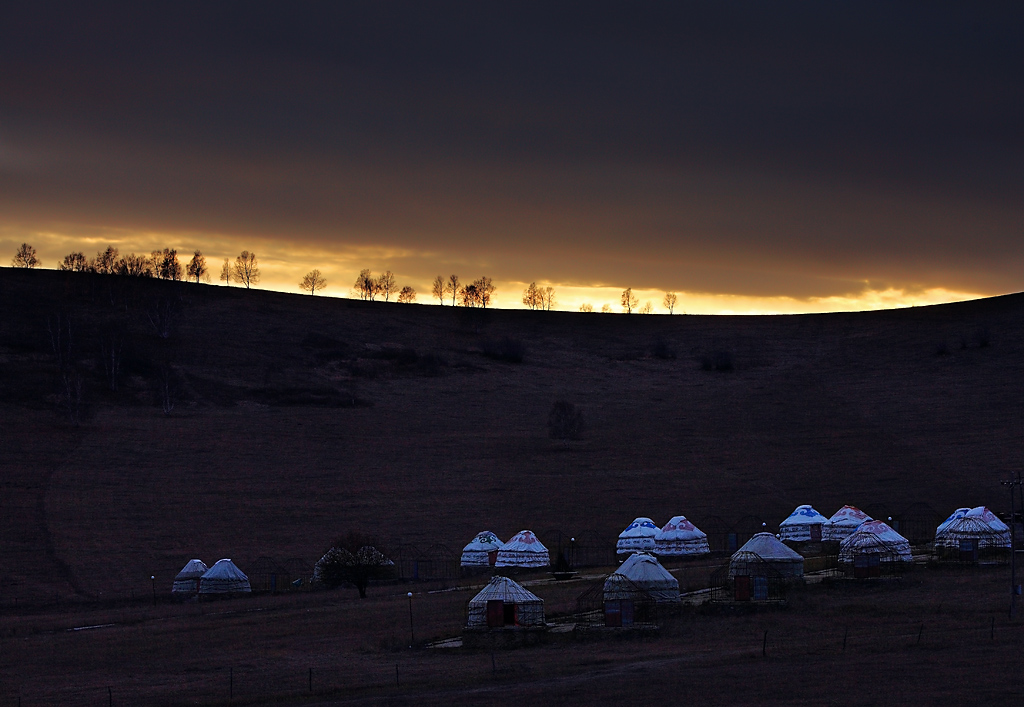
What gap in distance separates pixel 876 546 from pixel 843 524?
657 inches

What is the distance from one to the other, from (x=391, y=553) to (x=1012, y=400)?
209 feet

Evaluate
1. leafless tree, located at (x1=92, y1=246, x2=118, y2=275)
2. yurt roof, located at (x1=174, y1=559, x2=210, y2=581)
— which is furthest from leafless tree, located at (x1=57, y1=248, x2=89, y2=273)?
yurt roof, located at (x1=174, y1=559, x2=210, y2=581)

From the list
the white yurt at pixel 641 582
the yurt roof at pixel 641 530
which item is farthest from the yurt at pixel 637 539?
the white yurt at pixel 641 582

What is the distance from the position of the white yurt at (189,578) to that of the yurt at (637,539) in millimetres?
26727

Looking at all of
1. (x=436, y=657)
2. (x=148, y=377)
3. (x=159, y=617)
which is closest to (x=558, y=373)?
(x=148, y=377)

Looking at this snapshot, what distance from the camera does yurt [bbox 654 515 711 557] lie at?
8219 centimetres

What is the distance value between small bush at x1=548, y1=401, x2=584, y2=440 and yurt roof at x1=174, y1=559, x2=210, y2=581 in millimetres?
45267

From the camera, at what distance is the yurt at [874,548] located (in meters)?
63.6

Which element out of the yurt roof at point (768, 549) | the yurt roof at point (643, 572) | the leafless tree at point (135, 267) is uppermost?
the leafless tree at point (135, 267)

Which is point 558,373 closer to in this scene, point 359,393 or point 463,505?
point 359,393

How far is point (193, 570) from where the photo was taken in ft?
255

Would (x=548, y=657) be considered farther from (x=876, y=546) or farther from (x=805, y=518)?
(x=805, y=518)

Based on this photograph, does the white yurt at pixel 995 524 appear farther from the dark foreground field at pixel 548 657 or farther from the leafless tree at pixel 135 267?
the leafless tree at pixel 135 267

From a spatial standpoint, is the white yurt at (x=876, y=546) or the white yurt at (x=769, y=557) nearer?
the white yurt at (x=769, y=557)
